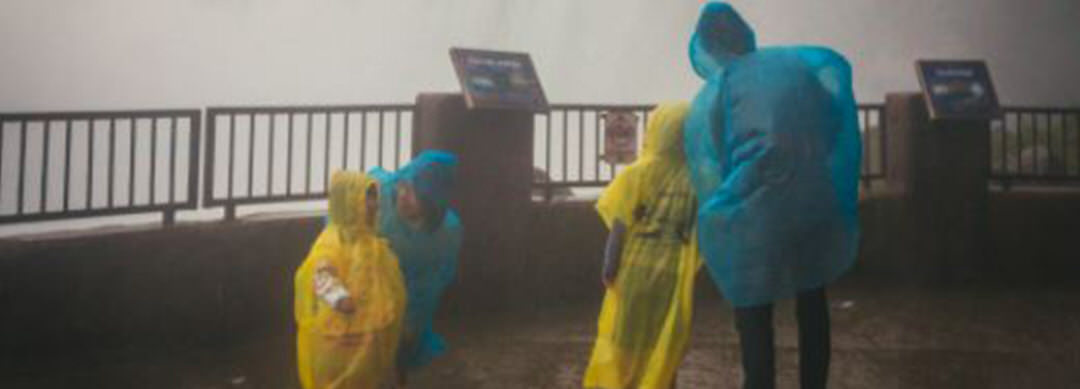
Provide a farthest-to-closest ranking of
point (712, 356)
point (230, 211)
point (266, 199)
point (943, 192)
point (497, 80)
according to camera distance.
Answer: point (943, 192) < point (497, 80) < point (266, 199) < point (230, 211) < point (712, 356)

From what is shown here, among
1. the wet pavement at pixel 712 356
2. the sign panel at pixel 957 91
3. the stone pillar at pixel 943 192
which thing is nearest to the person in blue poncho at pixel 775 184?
the wet pavement at pixel 712 356

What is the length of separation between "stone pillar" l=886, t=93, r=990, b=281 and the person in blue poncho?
5.57 metres

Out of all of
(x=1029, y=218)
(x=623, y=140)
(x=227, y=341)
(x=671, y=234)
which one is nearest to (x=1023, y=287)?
(x=1029, y=218)

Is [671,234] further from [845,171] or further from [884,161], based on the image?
[884,161]

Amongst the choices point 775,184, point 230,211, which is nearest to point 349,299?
point 775,184

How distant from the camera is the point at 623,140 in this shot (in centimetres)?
769

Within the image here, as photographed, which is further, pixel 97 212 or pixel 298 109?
pixel 298 109

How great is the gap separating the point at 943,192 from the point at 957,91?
974 mm

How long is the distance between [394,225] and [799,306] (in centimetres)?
178

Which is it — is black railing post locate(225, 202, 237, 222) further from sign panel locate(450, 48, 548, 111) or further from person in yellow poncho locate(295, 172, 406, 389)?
person in yellow poncho locate(295, 172, 406, 389)

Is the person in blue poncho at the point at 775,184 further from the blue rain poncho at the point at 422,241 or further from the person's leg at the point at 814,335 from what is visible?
the blue rain poncho at the point at 422,241

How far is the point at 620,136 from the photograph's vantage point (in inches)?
303

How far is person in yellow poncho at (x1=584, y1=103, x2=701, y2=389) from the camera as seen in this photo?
3.40 meters

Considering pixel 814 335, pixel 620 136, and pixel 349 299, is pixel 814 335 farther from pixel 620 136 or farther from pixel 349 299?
pixel 620 136
